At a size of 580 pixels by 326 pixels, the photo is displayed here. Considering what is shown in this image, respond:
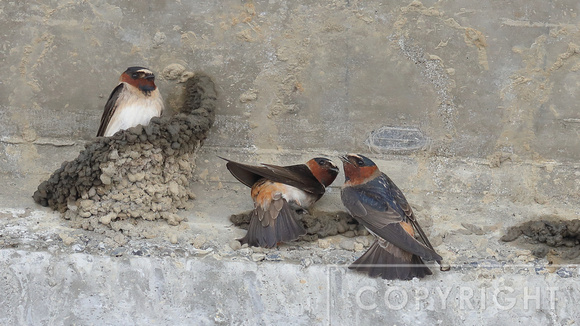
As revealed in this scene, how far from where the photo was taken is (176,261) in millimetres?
5527

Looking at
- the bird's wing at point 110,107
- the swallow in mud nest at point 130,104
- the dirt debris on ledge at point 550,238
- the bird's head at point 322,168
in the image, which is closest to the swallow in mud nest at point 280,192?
the bird's head at point 322,168

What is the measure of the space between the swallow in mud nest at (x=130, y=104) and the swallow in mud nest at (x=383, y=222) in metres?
1.34

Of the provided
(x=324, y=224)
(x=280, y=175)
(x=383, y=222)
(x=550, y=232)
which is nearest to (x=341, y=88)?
(x=280, y=175)

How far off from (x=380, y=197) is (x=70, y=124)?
221 cm

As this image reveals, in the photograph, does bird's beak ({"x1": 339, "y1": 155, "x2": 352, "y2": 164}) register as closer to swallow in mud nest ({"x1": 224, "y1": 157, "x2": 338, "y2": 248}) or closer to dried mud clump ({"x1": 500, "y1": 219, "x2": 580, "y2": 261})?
swallow in mud nest ({"x1": 224, "y1": 157, "x2": 338, "y2": 248})

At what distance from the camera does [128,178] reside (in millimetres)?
6098

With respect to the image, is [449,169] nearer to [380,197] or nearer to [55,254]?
[380,197]

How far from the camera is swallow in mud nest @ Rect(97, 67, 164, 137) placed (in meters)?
6.32

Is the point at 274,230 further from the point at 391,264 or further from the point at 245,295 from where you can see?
the point at 391,264

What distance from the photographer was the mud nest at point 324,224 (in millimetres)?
5941

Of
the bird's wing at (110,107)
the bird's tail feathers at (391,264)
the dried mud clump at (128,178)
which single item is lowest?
the bird's tail feathers at (391,264)

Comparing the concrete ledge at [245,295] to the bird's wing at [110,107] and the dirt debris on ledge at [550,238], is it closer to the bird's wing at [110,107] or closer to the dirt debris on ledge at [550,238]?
the dirt debris on ledge at [550,238]

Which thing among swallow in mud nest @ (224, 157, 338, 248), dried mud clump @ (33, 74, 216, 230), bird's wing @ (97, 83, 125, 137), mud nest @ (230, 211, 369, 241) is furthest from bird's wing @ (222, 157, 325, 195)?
bird's wing @ (97, 83, 125, 137)

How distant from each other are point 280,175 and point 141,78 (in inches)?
44.3
